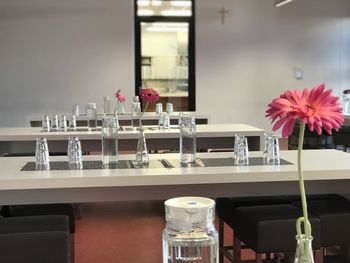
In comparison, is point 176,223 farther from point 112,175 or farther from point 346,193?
point 346,193

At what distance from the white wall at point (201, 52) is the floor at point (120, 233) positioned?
4.88 m

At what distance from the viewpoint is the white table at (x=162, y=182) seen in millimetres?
2447

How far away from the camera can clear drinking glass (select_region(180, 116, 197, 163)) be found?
285 centimetres

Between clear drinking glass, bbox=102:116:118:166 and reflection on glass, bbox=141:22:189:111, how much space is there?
737 cm

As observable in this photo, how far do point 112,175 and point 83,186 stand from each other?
0.14 metres

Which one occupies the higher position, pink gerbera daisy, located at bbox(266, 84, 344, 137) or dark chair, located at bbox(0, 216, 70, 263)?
pink gerbera daisy, located at bbox(266, 84, 344, 137)

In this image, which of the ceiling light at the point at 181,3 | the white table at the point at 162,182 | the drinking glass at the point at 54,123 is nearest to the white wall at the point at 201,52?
the ceiling light at the point at 181,3

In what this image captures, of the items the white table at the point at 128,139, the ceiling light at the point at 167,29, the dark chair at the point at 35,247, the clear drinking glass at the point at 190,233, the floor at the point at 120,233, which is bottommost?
the floor at the point at 120,233

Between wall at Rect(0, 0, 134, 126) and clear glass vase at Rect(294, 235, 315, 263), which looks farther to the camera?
wall at Rect(0, 0, 134, 126)

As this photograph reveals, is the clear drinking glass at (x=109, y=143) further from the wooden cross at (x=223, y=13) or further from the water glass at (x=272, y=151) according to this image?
the wooden cross at (x=223, y=13)

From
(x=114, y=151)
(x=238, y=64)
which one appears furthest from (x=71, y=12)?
(x=114, y=151)

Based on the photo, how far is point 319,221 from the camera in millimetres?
2486

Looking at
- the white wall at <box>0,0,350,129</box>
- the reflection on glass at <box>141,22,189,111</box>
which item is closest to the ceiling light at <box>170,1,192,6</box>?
the white wall at <box>0,0,350,129</box>

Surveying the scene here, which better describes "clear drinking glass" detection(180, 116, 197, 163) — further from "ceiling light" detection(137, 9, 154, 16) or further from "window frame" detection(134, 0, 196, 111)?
"ceiling light" detection(137, 9, 154, 16)
